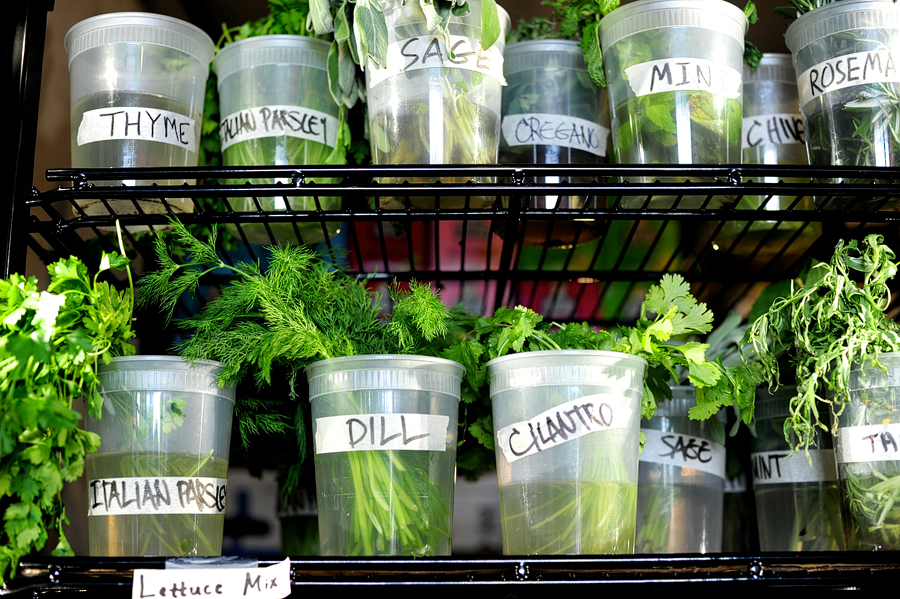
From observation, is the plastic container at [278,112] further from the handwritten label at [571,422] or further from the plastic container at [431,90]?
the handwritten label at [571,422]

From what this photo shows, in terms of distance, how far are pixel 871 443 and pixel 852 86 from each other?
15.3 inches

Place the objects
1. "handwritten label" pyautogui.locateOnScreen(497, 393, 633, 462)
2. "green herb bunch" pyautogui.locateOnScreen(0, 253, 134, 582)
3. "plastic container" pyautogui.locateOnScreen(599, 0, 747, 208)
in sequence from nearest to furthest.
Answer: "green herb bunch" pyautogui.locateOnScreen(0, 253, 134, 582), "handwritten label" pyautogui.locateOnScreen(497, 393, 633, 462), "plastic container" pyautogui.locateOnScreen(599, 0, 747, 208)

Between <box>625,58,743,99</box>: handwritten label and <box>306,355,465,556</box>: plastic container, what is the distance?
0.39 m

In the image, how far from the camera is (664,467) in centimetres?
89

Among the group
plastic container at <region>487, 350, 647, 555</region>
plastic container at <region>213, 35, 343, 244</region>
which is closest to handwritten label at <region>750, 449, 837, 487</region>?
plastic container at <region>487, 350, 647, 555</region>

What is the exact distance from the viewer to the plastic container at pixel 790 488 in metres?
0.85

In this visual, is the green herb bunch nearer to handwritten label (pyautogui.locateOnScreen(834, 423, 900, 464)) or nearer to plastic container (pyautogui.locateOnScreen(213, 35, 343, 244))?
plastic container (pyautogui.locateOnScreen(213, 35, 343, 244))

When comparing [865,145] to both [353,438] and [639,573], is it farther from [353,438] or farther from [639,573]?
[353,438]

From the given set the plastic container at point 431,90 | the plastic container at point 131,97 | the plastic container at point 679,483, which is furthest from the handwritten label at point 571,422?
the plastic container at point 131,97

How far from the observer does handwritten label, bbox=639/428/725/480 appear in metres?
0.89

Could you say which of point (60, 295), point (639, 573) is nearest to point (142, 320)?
point (60, 295)

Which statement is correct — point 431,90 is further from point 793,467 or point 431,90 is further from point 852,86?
point 793,467

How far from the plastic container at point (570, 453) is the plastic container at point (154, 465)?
0.31 metres

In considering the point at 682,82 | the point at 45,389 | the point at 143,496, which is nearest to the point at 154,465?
the point at 143,496
